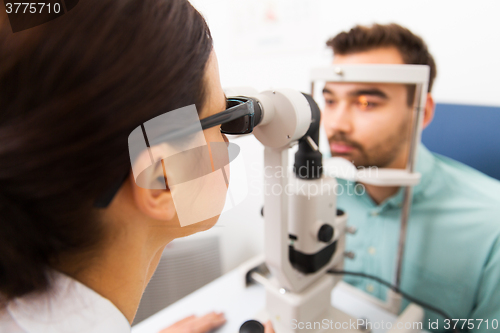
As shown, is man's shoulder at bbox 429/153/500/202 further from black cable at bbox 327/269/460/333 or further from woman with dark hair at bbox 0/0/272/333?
woman with dark hair at bbox 0/0/272/333

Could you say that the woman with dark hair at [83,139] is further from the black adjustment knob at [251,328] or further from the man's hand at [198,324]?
the man's hand at [198,324]

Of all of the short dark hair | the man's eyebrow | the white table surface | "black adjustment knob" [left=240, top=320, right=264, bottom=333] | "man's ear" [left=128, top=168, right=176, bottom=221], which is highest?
the short dark hair

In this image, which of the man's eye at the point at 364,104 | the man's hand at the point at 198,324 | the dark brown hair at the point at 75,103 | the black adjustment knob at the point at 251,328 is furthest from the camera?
the man's eye at the point at 364,104

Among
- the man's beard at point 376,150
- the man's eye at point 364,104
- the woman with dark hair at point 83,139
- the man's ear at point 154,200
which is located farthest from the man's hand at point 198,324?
the man's eye at point 364,104

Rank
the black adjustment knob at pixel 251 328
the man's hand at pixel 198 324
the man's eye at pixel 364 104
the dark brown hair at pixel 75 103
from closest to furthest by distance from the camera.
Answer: the dark brown hair at pixel 75 103, the black adjustment knob at pixel 251 328, the man's hand at pixel 198 324, the man's eye at pixel 364 104

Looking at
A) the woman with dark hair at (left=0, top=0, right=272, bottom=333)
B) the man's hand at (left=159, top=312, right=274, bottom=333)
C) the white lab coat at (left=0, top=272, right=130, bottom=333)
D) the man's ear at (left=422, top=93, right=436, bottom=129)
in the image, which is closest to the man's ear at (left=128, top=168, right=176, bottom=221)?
the woman with dark hair at (left=0, top=0, right=272, bottom=333)

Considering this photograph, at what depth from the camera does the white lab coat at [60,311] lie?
328mm

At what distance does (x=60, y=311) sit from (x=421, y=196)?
3.00ft

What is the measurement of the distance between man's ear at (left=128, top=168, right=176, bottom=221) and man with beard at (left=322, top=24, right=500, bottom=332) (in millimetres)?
632

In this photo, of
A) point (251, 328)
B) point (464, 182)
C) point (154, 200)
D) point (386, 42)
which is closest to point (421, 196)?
point (464, 182)

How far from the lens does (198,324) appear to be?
2.32 ft

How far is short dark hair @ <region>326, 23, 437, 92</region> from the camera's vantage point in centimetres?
79

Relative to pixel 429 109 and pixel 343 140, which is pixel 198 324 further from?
pixel 429 109

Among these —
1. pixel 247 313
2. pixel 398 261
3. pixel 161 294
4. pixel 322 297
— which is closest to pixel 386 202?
pixel 398 261
